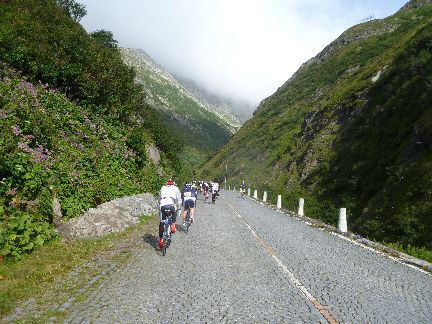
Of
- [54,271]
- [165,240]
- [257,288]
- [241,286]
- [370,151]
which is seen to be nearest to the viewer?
[257,288]

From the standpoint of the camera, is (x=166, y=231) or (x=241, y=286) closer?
(x=241, y=286)

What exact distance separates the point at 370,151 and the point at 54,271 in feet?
109

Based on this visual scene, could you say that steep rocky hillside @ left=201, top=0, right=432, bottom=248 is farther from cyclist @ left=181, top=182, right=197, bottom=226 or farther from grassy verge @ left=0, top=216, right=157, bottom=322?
grassy verge @ left=0, top=216, right=157, bottom=322

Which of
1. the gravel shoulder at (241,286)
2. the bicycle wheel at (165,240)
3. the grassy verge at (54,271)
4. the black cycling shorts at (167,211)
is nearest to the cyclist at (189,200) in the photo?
the gravel shoulder at (241,286)

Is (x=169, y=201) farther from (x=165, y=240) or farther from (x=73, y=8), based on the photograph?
(x=73, y=8)

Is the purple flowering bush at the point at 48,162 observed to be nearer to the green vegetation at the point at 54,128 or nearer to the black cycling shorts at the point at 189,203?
the green vegetation at the point at 54,128

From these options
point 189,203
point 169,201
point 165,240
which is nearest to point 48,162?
point 169,201

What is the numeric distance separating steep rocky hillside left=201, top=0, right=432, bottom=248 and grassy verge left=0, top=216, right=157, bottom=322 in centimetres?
1587

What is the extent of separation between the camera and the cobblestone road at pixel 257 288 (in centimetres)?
632

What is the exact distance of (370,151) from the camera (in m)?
36.3

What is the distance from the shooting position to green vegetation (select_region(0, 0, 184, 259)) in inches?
398

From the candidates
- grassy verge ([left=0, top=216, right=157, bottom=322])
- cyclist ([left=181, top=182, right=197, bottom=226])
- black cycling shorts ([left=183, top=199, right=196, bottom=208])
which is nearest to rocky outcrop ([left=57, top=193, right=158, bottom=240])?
grassy verge ([left=0, top=216, right=157, bottom=322])

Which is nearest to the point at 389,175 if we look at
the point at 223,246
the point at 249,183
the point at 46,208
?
the point at 223,246

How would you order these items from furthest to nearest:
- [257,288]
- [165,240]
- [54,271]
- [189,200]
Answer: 1. [189,200]
2. [165,240]
3. [54,271]
4. [257,288]
